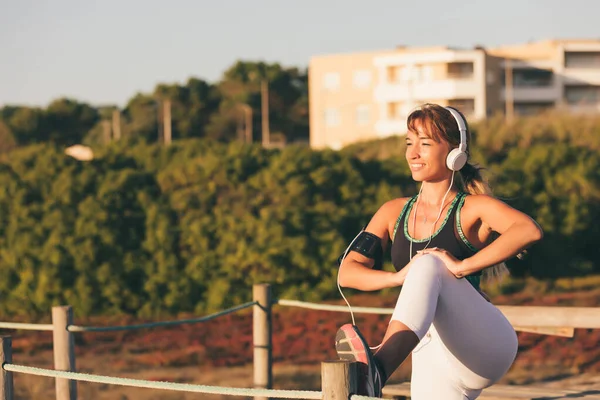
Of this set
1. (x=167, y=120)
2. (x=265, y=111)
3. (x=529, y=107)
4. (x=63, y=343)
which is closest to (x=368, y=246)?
(x=63, y=343)

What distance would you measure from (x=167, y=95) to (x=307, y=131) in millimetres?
11730

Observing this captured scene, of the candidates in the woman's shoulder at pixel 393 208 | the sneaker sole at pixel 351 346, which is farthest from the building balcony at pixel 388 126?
the sneaker sole at pixel 351 346

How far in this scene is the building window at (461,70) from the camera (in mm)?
68688

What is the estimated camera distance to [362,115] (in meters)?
72.6

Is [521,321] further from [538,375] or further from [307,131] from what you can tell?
[307,131]

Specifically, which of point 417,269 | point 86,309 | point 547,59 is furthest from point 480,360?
point 547,59

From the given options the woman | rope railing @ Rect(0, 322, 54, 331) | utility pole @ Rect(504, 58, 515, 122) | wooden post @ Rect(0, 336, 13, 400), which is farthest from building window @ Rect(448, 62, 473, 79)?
the woman

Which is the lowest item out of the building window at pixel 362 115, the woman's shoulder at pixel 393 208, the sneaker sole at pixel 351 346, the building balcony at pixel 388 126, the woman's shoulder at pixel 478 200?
the sneaker sole at pixel 351 346

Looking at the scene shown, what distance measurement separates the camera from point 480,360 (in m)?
3.71

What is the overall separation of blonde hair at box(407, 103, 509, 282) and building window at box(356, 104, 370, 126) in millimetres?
68123

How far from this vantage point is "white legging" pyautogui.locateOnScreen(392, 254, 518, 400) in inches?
136

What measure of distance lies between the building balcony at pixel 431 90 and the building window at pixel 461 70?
2.19 feet

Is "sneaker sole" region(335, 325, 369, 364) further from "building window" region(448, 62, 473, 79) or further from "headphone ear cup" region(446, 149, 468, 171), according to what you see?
"building window" region(448, 62, 473, 79)

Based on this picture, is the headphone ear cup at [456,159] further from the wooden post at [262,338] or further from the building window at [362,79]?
the building window at [362,79]
